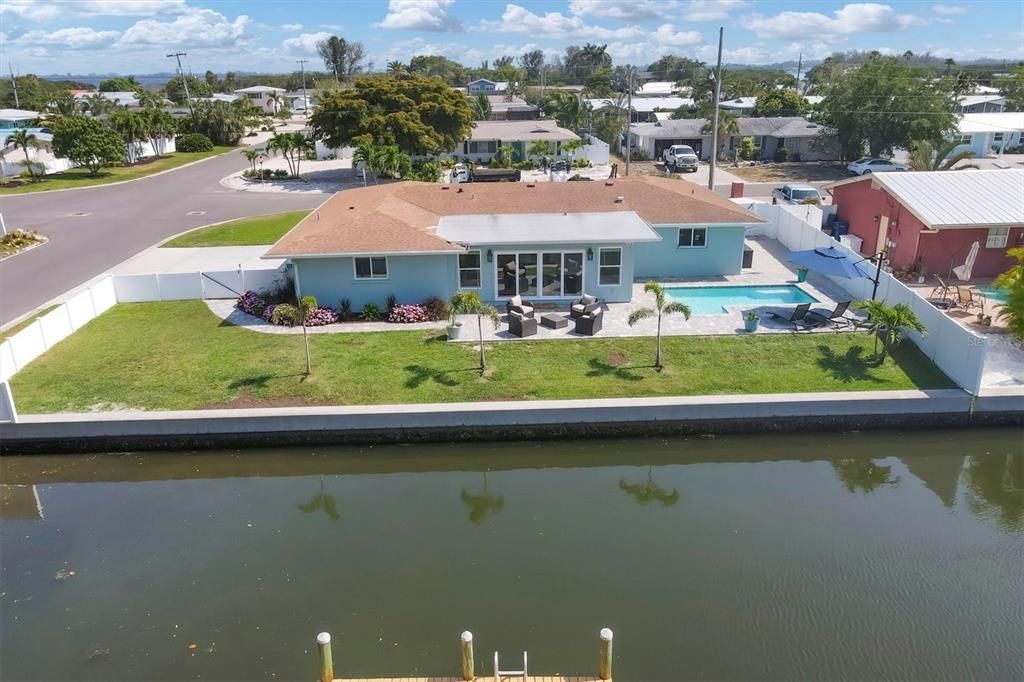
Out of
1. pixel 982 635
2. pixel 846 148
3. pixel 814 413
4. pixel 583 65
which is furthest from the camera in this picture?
pixel 583 65

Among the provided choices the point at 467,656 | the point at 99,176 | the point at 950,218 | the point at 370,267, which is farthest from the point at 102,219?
the point at 950,218

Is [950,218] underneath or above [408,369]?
above

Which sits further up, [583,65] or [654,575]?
[583,65]

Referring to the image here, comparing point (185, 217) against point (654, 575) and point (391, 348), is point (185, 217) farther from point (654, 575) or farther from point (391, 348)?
point (654, 575)

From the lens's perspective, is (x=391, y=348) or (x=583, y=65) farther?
(x=583, y=65)

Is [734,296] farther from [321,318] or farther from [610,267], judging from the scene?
[321,318]

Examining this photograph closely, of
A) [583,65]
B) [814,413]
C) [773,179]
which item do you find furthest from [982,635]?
[583,65]

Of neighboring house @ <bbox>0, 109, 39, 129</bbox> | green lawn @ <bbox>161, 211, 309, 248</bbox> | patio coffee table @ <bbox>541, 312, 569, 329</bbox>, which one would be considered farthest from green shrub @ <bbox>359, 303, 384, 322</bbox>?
neighboring house @ <bbox>0, 109, 39, 129</bbox>

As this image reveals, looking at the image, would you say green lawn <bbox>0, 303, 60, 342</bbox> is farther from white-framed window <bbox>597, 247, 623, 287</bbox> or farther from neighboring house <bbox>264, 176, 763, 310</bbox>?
white-framed window <bbox>597, 247, 623, 287</bbox>
